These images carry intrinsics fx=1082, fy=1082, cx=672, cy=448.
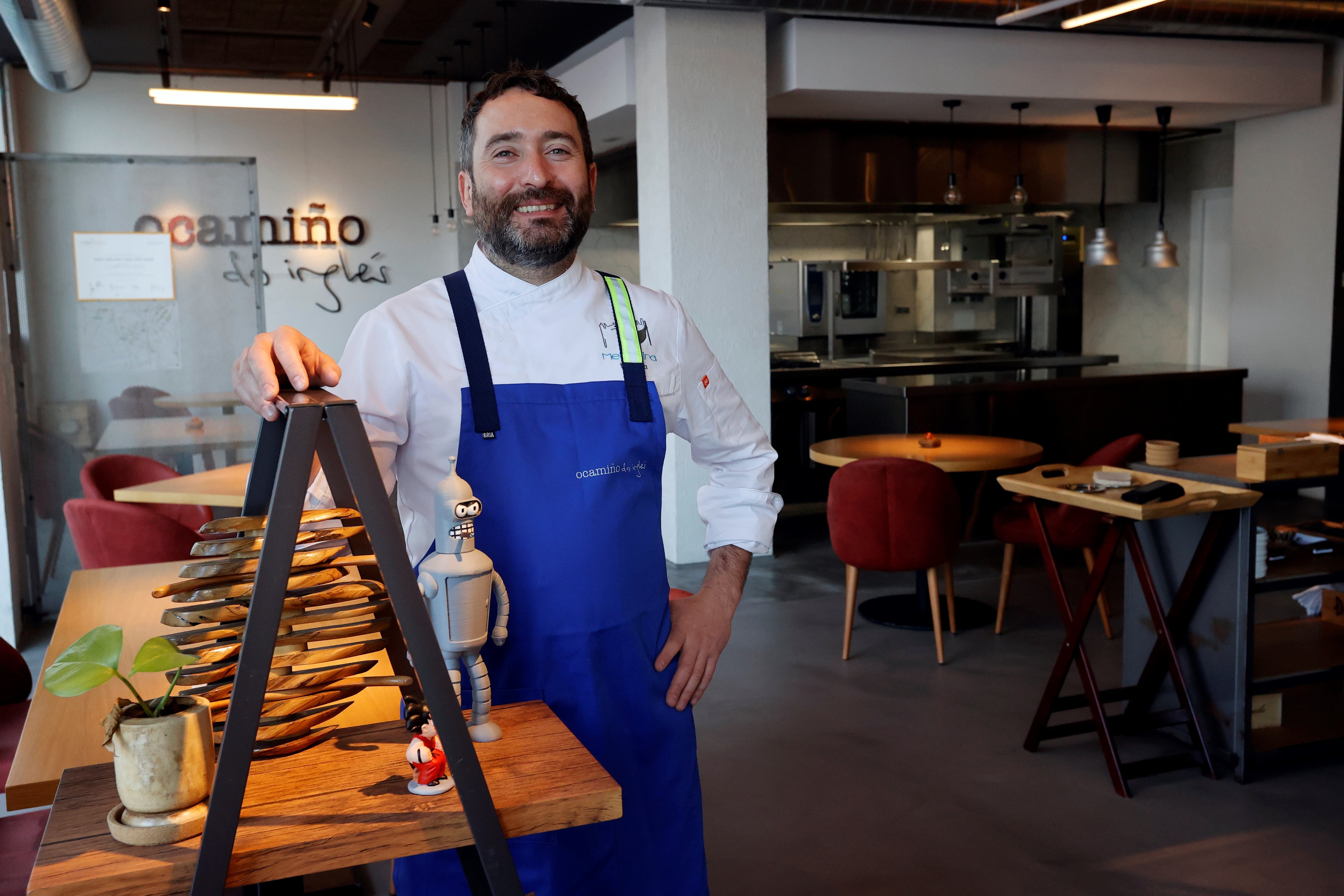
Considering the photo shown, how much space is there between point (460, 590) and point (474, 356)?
0.46 m

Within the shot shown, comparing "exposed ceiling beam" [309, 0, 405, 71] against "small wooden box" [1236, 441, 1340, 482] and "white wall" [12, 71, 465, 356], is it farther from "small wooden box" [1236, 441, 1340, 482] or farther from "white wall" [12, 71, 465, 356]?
"small wooden box" [1236, 441, 1340, 482]

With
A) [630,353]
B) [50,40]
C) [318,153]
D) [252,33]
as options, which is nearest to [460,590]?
[630,353]

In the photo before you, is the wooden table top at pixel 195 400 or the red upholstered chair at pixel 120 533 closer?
the red upholstered chair at pixel 120 533

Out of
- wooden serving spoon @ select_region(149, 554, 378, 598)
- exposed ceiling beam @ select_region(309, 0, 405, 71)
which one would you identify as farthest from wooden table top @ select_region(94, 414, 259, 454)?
wooden serving spoon @ select_region(149, 554, 378, 598)

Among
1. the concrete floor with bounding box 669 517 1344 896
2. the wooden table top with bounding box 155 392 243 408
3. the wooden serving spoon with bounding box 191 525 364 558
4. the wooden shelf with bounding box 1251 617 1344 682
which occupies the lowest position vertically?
the concrete floor with bounding box 669 517 1344 896

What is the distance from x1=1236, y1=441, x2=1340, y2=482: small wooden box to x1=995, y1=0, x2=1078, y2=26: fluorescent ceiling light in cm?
239

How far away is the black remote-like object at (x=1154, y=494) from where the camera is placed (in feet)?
10.4

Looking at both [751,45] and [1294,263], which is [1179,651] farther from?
[1294,263]

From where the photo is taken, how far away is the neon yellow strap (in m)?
1.61

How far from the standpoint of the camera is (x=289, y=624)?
107 cm

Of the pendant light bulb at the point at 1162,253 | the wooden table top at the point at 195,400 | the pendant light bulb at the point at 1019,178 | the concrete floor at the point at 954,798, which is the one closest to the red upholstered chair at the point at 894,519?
the concrete floor at the point at 954,798

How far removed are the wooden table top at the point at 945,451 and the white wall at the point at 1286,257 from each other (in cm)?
329

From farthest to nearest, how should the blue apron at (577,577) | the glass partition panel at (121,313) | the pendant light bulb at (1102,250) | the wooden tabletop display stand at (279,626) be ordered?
the pendant light bulb at (1102,250) → the glass partition panel at (121,313) → the blue apron at (577,577) → the wooden tabletop display stand at (279,626)

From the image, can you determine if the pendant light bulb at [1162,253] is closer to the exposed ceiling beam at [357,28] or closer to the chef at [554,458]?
the exposed ceiling beam at [357,28]
